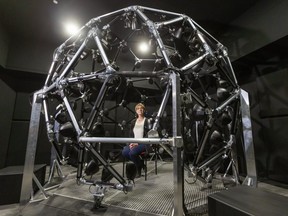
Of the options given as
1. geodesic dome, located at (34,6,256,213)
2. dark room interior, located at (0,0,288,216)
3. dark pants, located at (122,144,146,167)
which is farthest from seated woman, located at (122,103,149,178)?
dark room interior, located at (0,0,288,216)

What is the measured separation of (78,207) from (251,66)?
401 centimetres

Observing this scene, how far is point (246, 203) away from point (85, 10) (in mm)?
3472

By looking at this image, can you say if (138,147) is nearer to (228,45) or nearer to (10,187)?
(10,187)

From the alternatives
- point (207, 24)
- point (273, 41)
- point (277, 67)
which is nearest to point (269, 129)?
point (277, 67)

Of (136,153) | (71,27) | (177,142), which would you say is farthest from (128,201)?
(71,27)

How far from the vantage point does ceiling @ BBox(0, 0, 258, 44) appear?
2.81 meters

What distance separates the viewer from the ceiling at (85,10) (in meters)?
2.81

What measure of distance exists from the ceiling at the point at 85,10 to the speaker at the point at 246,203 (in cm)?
294

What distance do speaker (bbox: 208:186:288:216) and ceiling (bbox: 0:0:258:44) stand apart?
2.94m

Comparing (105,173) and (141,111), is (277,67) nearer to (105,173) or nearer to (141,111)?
(141,111)

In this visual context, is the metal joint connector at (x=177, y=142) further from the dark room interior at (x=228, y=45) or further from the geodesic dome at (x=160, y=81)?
the dark room interior at (x=228, y=45)

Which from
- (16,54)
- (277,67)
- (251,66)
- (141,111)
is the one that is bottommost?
(141,111)

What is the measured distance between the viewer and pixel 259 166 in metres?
3.19

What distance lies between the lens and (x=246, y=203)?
43.0 inches
